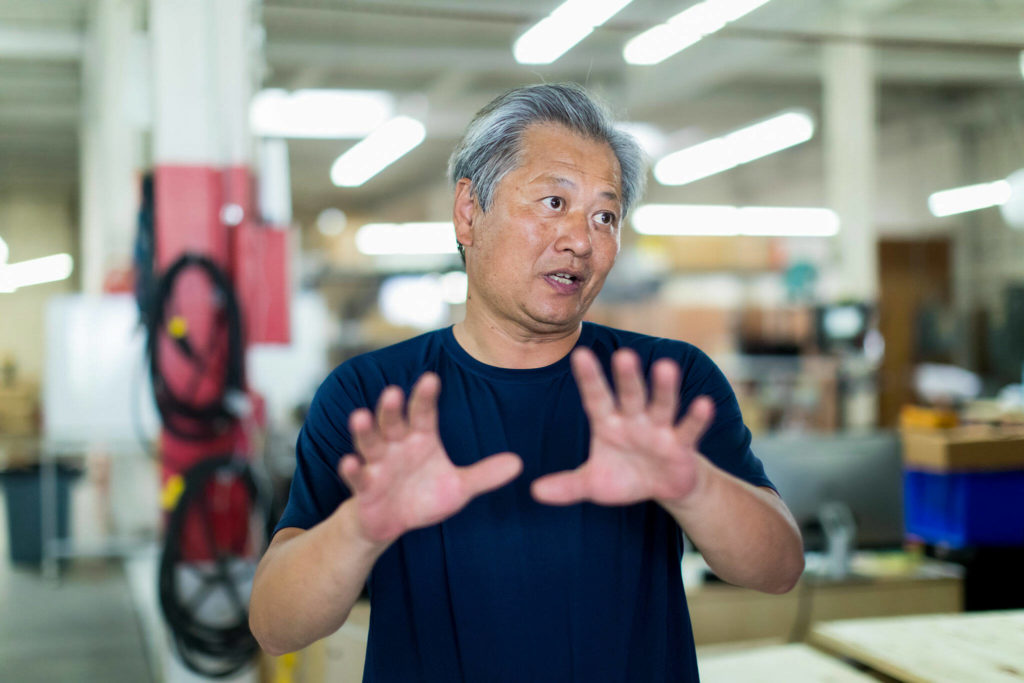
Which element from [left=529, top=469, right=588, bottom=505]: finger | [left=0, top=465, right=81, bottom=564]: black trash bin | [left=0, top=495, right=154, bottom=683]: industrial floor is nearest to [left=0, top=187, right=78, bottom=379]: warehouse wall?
[left=0, top=465, right=81, bottom=564]: black trash bin

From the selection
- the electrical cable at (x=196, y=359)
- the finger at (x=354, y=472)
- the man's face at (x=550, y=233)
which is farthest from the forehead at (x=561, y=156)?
the electrical cable at (x=196, y=359)

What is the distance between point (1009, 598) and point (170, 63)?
378 cm

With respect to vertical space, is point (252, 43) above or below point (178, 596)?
above

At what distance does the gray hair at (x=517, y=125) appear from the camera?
1301mm

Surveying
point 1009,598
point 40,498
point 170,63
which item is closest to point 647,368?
point 1009,598

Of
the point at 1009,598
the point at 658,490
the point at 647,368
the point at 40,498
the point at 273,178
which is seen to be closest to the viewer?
the point at 658,490

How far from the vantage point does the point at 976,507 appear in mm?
3410

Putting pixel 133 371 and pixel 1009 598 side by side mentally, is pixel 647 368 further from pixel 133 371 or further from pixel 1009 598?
pixel 133 371

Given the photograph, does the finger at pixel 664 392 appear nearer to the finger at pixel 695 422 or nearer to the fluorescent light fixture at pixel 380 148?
the finger at pixel 695 422

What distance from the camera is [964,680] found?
1692 mm

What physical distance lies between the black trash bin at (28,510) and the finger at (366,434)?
168 inches

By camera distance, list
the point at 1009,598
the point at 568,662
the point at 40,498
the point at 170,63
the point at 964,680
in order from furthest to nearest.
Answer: the point at 40,498, the point at 170,63, the point at 1009,598, the point at 964,680, the point at 568,662

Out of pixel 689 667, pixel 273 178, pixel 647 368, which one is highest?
pixel 273 178

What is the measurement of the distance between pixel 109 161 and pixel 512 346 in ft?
16.7
